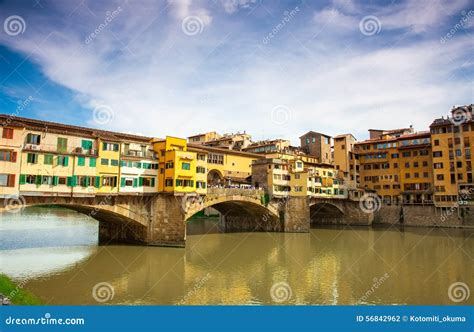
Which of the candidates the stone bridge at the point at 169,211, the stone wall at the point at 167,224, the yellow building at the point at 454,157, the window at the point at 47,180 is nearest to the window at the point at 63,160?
the window at the point at 47,180

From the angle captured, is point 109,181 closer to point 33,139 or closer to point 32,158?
point 32,158

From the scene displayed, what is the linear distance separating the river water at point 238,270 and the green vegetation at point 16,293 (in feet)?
2.67

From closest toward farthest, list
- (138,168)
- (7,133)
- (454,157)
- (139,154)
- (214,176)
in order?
(7,133) → (138,168) → (139,154) → (454,157) → (214,176)

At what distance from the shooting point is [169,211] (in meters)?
37.6

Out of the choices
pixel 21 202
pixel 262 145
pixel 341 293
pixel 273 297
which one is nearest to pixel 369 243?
pixel 341 293

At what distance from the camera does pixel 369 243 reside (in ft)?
150

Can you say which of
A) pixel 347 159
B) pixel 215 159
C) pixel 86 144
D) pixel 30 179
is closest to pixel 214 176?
pixel 215 159

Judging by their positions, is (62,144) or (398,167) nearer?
(62,144)

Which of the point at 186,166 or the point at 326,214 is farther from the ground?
the point at 186,166

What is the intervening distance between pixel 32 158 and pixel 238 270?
19892 millimetres

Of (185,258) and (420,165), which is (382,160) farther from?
(185,258)

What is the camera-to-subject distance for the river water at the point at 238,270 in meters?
21.5

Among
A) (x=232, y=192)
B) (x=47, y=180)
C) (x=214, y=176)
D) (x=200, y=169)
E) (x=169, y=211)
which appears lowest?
(x=169, y=211)

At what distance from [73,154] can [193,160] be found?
12.6 meters
